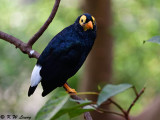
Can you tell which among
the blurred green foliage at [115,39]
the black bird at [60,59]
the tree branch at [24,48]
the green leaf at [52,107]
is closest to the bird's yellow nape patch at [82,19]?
the black bird at [60,59]

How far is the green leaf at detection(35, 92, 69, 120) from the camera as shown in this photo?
3.40 ft

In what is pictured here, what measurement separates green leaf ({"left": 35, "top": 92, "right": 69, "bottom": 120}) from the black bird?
115 cm

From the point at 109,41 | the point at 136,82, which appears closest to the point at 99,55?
the point at 109,41

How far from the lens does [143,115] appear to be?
171 inches

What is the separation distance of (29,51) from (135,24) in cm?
238

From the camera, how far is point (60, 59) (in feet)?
7.50

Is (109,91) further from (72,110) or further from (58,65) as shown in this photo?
(58,65)

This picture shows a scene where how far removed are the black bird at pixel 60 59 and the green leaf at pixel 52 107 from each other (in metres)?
1.15

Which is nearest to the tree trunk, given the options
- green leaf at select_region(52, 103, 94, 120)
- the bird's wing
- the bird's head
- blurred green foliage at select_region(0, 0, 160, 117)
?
blurred green foliage at select_region(0, 0, 160, 117)

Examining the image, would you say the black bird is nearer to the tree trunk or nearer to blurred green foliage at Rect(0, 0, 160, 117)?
blurred green foliage at Rect(0, 0, 160, 117)

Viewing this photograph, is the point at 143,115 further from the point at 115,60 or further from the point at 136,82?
the point at 115,60

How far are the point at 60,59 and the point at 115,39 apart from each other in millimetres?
2416

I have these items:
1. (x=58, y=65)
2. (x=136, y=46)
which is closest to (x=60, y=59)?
(x=58, y=65)

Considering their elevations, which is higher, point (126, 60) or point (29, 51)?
point (29, 51)
